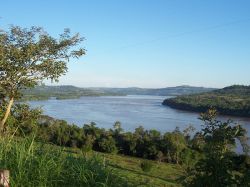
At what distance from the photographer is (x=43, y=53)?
857cm

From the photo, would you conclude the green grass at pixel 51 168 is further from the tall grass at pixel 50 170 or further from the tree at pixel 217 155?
the tree at pixel 217 155

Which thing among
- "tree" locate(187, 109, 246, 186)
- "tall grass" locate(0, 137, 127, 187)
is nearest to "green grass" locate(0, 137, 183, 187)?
"tall grass" locate(0, 137, 127, 187)

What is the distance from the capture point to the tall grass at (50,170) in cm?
344

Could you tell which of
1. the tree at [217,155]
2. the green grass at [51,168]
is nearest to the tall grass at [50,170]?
the green grass at [51,168]

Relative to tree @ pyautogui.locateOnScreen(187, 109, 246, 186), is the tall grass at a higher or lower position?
lower

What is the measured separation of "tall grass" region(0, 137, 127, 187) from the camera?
3436mm

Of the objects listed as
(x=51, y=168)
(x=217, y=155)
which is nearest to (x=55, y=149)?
(x=51, y=168)

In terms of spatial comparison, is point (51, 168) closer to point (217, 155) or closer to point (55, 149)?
point (55, 149)

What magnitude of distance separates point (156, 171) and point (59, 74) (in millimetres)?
28809

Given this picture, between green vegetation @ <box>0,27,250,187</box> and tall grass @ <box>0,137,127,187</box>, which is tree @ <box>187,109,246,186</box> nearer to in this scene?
green vegetation @ <box>0,27,250,187</box>

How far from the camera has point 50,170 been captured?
11.7 feet

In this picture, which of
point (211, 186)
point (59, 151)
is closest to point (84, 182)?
point (59, 151)

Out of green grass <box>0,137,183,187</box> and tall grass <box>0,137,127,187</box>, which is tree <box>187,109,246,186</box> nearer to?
green grass <box>0,137,183,187</box>

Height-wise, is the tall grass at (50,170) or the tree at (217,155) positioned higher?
the tree at (217,155)
